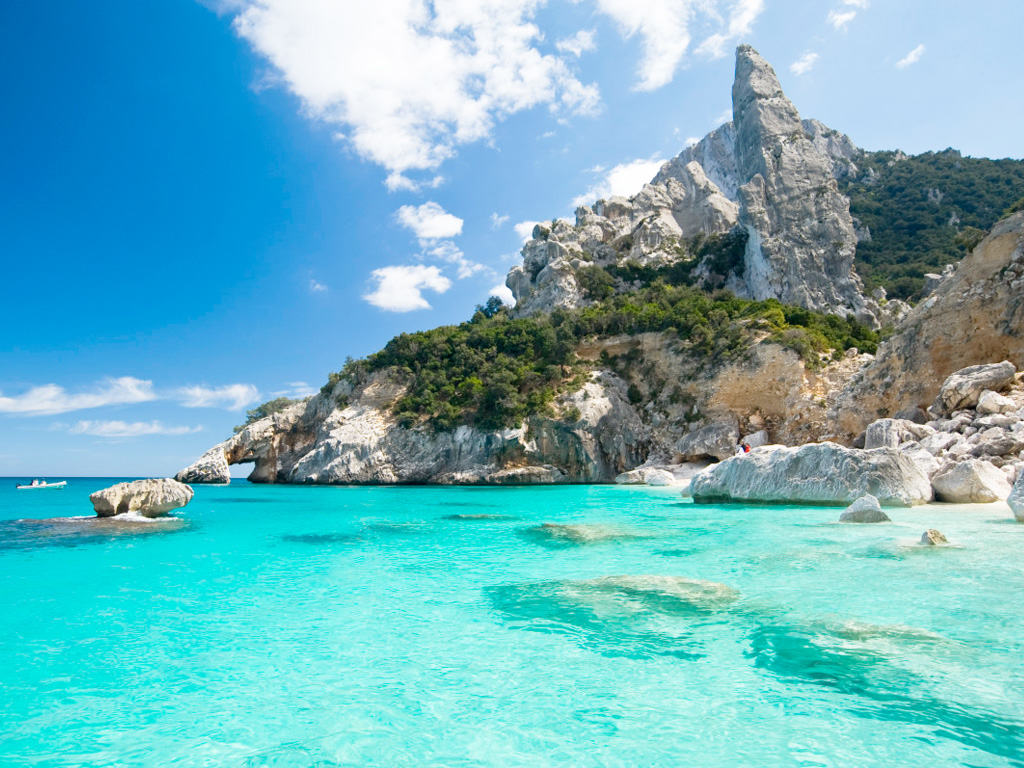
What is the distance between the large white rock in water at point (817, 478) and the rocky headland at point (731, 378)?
0.05 metres

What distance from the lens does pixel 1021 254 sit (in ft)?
69.4

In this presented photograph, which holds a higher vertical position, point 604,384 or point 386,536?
point 604,384

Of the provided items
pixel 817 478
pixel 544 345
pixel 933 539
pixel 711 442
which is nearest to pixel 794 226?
pixel 544 345

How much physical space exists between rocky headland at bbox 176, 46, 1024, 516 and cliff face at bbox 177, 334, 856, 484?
0.45ft

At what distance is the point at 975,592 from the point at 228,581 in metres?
9.98

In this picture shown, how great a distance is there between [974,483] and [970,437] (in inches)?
170

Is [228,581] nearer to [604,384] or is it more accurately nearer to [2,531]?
[2,531]

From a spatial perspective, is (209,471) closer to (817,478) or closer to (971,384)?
(817,478)

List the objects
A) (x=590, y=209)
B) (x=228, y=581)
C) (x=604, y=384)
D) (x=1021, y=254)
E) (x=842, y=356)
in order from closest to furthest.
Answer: (x=228, y=581) → (x=1021, y=254) → (x=842, y=356) → (x=604, y=384) → (x=590, y=209)

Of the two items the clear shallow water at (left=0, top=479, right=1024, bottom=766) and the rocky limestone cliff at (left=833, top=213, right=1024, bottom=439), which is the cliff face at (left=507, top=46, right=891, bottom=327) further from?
the clear shallow water at (left=0, top=479, right=1024, bottom=766)

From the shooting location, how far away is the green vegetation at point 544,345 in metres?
36.6

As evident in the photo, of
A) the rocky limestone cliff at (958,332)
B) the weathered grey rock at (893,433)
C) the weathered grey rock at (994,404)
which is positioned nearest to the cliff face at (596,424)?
the rocky limestone cliff at (958,332)

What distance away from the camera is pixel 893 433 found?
60.7ft

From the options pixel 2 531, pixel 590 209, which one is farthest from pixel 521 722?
pixel 590 209
